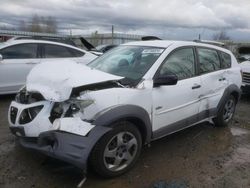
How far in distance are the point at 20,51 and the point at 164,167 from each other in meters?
4.96

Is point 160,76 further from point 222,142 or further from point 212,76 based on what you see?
point 222,142

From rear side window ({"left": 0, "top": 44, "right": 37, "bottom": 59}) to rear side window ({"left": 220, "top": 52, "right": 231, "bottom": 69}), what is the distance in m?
4.49

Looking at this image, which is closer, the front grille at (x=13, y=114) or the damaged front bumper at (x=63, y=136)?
the damaged front bumper at (x=63, y=136)

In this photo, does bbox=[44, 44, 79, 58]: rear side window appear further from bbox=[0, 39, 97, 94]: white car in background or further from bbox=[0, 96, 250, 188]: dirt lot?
bbox=[0, 96, 250, 188]: dirt lot

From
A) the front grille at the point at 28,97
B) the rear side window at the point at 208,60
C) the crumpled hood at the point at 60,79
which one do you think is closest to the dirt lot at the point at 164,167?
the front grille at the point at 28,97

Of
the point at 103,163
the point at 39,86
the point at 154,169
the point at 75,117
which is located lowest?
the point at 154,169

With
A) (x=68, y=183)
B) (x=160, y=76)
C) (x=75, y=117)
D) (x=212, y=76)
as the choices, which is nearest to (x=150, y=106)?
(x=160, y=76)

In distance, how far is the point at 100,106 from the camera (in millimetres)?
3365

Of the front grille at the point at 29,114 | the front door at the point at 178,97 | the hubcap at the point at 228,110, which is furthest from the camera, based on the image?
the hubcap at the point at 228,110

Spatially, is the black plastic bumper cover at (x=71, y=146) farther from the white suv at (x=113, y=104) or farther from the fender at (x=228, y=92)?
the fender at (x=228, y=92)

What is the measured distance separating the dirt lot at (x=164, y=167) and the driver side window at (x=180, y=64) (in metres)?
1.16

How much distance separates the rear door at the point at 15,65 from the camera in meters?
7.05

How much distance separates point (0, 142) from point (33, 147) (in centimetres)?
147

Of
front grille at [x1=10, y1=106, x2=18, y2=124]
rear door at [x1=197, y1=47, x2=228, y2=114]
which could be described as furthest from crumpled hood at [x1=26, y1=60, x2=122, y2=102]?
rear door at [x1=197, y1=47, x2=228, y2=114]
